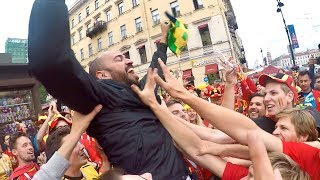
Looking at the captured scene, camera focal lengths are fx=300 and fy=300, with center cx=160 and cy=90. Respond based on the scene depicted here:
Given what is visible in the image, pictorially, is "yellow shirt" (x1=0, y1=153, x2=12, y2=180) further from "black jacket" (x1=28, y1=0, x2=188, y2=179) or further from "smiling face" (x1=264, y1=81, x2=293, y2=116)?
"smiling face" (x1=264, y1=81, x2=293, y2=116)

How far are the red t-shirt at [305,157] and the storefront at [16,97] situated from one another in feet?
36.3

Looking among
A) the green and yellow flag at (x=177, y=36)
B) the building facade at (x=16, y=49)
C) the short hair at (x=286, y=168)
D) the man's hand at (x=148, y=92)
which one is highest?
the building facade at (x=16, y=49)

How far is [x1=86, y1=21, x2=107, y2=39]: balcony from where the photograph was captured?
32.4 m

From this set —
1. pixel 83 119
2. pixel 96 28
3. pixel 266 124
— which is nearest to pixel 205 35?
pixel 96 28

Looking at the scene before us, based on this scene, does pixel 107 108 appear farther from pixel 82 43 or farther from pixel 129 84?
pixel 82 43

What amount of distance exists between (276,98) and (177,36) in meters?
1.46

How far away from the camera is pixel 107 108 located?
1669 mm

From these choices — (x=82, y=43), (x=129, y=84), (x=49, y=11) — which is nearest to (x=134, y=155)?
(x=129, y=84)

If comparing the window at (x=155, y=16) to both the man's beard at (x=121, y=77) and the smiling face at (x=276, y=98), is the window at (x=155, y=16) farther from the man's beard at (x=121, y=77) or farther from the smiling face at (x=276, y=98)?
the man's beard at (x=121, y=77)

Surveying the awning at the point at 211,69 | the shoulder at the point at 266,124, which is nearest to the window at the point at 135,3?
the awning at the point at 211,69

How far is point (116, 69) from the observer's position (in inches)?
75.9

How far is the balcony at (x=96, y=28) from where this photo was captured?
106 ft

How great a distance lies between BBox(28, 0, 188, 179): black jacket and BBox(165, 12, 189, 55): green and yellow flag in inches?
26.3

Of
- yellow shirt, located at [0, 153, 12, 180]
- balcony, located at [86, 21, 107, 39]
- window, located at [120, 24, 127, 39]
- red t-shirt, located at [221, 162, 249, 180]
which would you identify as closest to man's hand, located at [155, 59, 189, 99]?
red t-shirt, located at [221, 162, 249, 180]
